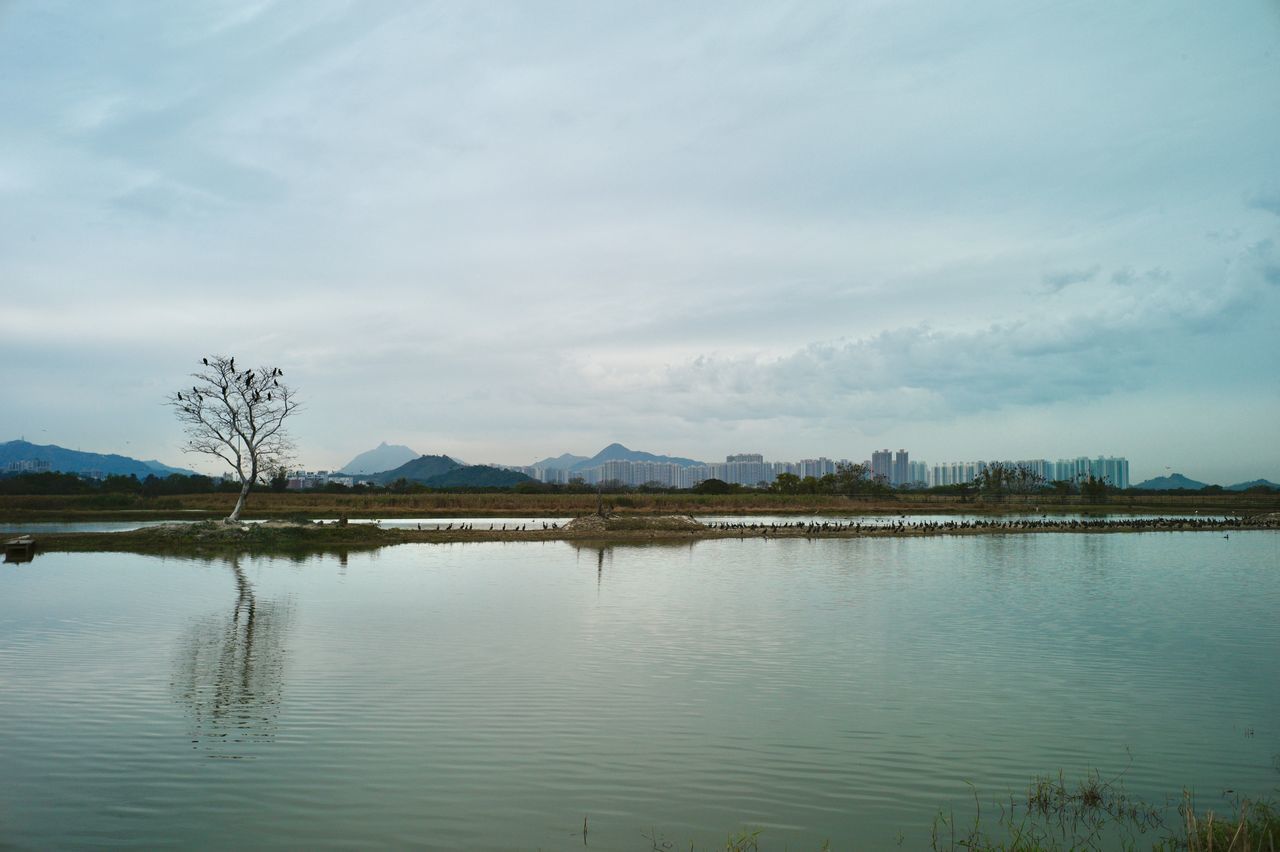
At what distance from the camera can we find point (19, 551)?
96.5 ft

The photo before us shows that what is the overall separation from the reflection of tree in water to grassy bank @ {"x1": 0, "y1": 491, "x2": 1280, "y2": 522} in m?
37.8

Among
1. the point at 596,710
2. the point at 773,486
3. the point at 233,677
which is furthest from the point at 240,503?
the point at 773,486

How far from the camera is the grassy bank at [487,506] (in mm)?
55284

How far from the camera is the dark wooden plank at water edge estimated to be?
29014 millimetres

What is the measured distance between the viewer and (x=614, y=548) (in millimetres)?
36656

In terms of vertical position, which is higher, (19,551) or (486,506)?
(486,506)

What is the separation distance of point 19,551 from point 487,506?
43.7 meters

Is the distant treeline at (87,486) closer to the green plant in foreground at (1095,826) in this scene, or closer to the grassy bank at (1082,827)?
the grassy bank at (1082,827)

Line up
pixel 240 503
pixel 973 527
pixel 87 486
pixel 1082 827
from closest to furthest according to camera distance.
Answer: pixel 1082 827 < pixel 240 503 < pixel 973 527 < pixel 87 486

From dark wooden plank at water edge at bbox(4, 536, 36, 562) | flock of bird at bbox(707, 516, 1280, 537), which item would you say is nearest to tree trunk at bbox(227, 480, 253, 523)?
dark wooden plank at water edge at bbox(4, 536, 36, 562)

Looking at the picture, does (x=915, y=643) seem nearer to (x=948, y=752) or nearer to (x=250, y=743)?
(x=948, y=752)

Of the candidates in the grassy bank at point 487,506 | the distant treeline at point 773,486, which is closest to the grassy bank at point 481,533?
the grassy bank at point 487,506

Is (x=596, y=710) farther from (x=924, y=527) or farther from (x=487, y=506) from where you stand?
(x=487, y=506)

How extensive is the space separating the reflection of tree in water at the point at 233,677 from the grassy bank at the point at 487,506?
37762 millimetres
